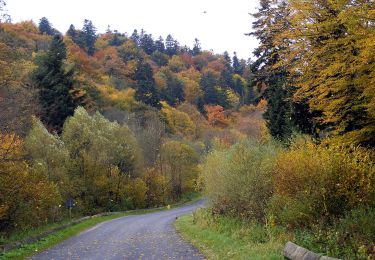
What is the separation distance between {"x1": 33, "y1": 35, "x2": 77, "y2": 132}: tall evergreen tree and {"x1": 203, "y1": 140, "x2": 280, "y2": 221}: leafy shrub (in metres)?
28.7

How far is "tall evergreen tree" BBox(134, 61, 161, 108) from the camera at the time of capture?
8312cm

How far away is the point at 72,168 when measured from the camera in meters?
38.5

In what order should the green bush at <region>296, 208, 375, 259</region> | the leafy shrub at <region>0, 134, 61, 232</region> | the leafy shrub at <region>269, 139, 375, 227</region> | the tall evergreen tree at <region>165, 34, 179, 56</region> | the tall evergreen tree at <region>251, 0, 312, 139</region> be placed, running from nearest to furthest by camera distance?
→ 1. the green bush at <region>296, 208, 375, 259</region>
2. the leafy shrub at <region>269, 139, 375, 227</region>
3. the leafy shrub at <region>0, 134, 61, 232</region>
4. the tall evergreen tree at <region>251, 0, 312, 139</region>
5. the tall evergreen tree at <region>165, 34, 179, 56</region>

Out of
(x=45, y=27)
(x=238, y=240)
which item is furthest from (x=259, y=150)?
(x=45, y=27)

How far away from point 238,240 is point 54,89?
36947 millimetres

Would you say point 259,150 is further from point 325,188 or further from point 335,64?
point 325,188

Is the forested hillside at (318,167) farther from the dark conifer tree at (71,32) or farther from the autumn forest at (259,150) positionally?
the dark conifer tree at (71,32)

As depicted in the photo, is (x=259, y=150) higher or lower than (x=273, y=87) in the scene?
lower

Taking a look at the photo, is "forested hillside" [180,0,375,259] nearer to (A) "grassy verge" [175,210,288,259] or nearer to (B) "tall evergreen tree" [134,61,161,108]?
(A) "grassy verge" [175,210,288,259]

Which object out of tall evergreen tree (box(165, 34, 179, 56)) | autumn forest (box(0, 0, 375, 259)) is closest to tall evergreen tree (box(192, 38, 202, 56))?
tall evergreen tree (box(165, 34, 179, 56))

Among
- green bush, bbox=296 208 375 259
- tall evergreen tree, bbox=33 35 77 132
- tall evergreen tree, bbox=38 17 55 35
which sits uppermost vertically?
tall evergreen tree, bbox=38 17 55 35

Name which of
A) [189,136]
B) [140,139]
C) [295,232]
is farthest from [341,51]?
[189,136]

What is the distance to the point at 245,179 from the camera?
19344 millimetres

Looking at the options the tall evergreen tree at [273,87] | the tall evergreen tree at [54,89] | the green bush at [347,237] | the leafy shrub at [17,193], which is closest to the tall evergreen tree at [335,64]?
the green bush at [347,237]
